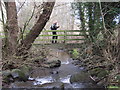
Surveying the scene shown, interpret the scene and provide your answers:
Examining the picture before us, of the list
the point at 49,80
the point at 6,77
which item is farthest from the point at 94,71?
the point at 6,77

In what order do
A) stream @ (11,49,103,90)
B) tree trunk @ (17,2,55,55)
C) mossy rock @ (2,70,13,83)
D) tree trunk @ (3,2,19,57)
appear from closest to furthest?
stream @ (11,49,103,90)
mossy rock @ (2,70,13,83)
tree trunk @ (3,2,19,57)
tree trunk @ (17,2,55,55)

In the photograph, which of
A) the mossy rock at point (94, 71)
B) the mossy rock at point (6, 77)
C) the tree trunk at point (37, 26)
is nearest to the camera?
the mossy rock at point (6, 77)

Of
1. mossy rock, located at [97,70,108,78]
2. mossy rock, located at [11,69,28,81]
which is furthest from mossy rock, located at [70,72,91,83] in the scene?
mossy rock, located at [11,69,28,81]

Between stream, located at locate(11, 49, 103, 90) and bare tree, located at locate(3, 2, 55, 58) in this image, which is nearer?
stream, located at locate(11, 49, 103, 90)

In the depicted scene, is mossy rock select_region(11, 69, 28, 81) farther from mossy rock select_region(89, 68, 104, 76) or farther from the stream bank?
mossy rock select_region(89, 68, 104, 76)

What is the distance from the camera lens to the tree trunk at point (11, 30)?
4.96m

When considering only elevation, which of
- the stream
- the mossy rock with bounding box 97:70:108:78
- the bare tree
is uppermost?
the bare tree

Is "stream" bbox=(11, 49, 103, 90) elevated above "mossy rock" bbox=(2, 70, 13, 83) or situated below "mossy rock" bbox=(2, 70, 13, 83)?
below

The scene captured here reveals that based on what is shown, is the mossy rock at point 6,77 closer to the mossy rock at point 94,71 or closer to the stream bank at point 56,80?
the stream bank at point 56,80

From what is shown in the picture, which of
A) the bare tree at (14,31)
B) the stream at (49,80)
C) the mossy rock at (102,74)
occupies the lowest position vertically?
the stream at (49,80)

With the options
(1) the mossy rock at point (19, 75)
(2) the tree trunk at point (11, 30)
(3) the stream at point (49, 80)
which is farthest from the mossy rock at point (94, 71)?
(2) the tree trunk at point (11, 30)

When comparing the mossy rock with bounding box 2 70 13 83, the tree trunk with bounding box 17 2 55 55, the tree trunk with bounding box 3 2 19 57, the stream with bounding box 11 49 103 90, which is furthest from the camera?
the tree trunk with bounding box 17 2 55 55

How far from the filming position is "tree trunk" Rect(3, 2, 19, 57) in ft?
16.3

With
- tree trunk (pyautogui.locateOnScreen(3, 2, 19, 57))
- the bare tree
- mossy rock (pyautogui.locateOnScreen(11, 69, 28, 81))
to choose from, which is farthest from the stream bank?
tree trunk (pyautogui.locateOnScreen(3, 2, 19, 57))
